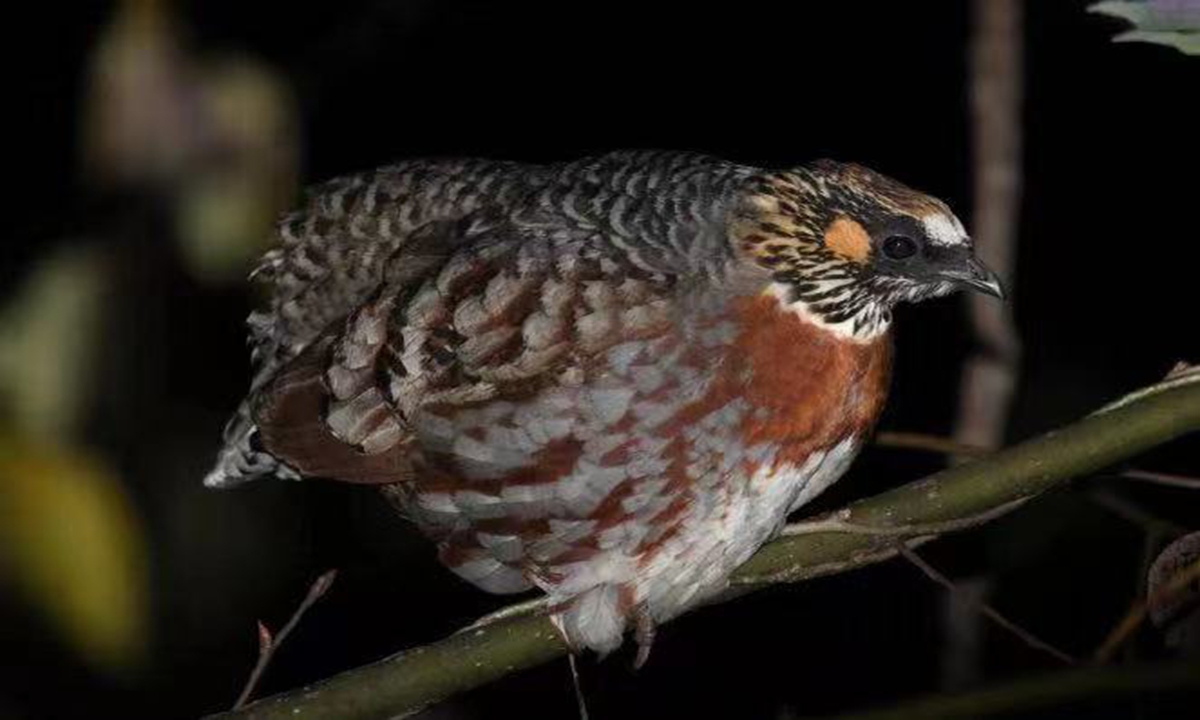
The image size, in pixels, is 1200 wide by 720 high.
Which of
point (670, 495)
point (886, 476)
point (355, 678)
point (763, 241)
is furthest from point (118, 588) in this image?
point (886, 476)

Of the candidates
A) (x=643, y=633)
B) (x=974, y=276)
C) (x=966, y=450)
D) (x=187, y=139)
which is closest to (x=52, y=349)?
(x=187, y=139)

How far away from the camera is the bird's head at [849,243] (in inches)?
105

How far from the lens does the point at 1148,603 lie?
89.5 inches

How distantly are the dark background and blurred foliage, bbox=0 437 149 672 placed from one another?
1.83 metres

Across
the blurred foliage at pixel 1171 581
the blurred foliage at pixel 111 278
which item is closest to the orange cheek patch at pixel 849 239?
the blurred foliage at pixel 1171 581

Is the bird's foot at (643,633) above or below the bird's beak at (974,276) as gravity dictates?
below

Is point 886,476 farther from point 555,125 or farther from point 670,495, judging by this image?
point 670,495

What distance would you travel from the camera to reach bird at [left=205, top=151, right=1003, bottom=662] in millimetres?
2711

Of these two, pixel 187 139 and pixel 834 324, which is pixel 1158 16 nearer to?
pixel 834 324

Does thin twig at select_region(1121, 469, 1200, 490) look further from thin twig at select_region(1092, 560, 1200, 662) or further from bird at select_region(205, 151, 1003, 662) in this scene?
bird at select_region(205, 151, 1003, 662)

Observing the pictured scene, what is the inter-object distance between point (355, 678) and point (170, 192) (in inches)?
28.3

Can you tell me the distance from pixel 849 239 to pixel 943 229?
5.7 inches

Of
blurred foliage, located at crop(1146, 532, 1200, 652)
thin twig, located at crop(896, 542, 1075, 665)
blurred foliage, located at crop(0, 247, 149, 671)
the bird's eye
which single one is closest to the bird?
the bird's eye

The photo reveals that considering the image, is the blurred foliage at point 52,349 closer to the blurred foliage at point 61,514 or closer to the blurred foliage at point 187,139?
the blurred foliage at point 61,514
